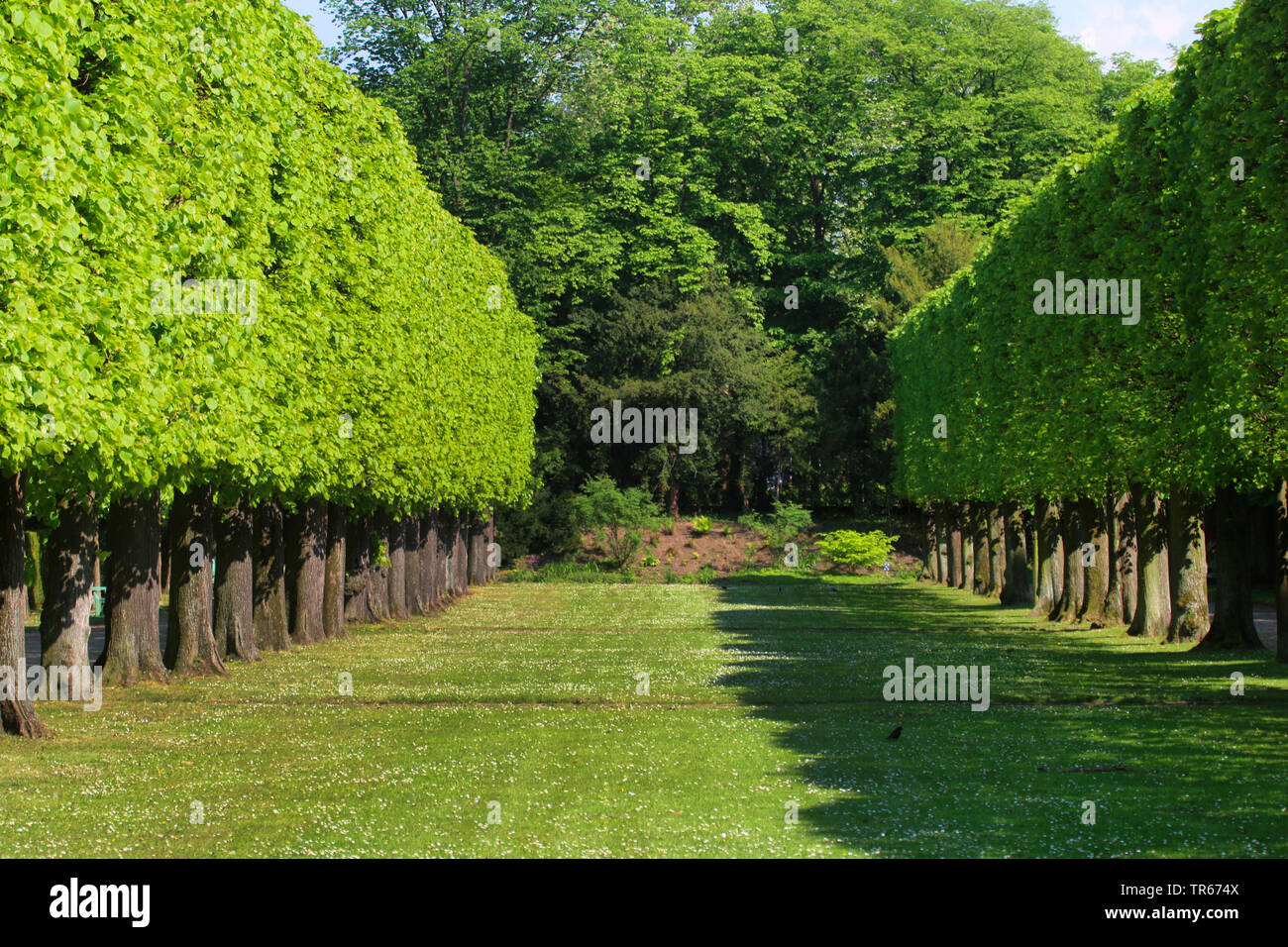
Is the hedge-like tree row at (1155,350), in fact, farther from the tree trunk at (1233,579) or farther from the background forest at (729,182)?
the background forest at (729,182)

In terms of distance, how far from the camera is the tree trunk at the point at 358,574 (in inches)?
1459

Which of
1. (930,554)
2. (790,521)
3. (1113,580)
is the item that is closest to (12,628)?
(1113,580)

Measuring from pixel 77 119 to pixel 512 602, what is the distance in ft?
124

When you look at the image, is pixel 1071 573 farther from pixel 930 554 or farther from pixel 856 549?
pixel 930 554

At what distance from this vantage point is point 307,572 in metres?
31.6

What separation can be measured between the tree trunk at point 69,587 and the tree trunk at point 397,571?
20.0 metres

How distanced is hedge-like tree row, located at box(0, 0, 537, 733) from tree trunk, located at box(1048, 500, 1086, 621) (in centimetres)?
1760

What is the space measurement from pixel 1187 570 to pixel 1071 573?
847 centimetres

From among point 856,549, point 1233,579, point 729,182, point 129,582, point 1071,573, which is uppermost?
point 729,182

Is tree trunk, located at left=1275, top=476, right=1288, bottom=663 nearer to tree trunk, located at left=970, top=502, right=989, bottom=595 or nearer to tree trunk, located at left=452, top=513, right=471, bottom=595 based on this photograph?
tree trunk, located at left=970, top=502, right=989, bottom=595

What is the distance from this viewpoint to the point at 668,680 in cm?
2464

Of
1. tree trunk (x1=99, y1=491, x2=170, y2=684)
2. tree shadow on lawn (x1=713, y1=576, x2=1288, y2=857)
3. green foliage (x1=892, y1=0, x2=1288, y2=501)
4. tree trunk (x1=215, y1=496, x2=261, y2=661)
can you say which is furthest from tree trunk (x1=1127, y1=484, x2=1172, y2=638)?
tree trunk (x1=99, y1=491, x2=170, y2=684)

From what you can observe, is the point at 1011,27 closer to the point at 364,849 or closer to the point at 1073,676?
the point at 1073,676

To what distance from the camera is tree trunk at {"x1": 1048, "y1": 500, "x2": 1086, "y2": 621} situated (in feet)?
123
